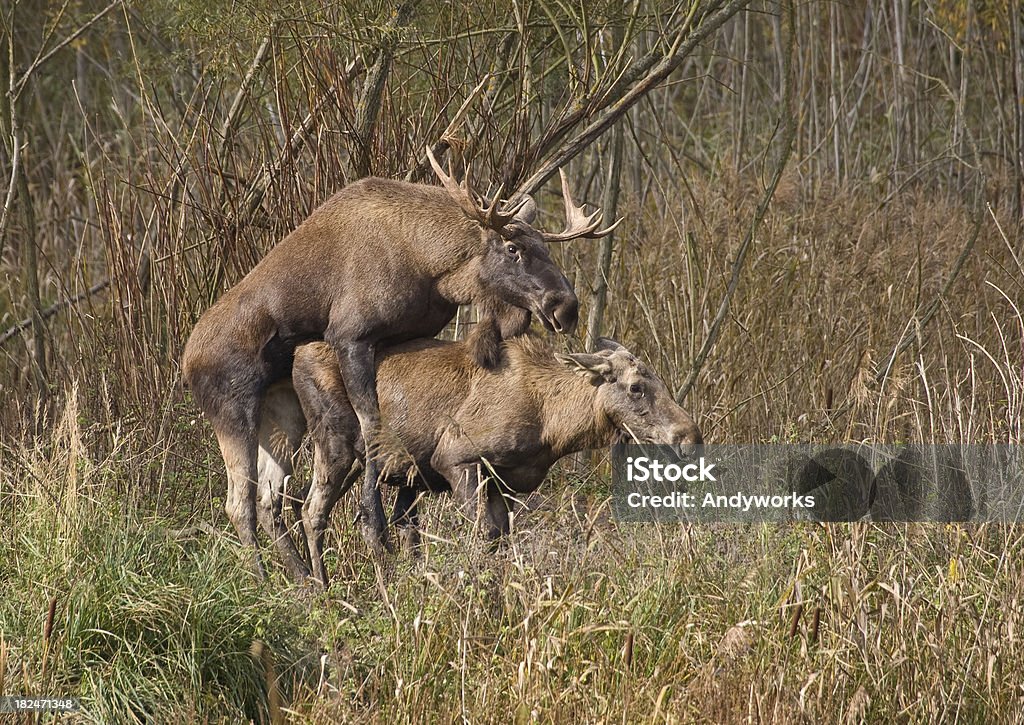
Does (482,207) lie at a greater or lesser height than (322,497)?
greater

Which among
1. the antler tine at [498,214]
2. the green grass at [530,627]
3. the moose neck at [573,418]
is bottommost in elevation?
the green grass at [530,627]

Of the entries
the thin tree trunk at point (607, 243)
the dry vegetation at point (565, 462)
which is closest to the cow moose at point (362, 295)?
the dry vegetation at point (565, 462)

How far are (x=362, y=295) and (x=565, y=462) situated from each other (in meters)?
2.72

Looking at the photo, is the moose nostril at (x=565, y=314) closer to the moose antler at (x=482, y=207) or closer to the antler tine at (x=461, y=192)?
the moose antler at (x=482, y=207)

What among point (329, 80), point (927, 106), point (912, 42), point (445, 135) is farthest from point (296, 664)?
point (912, 42)

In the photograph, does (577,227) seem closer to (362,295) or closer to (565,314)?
(565,314)

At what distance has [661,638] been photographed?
5.11 metres

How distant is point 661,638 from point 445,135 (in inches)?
94.9

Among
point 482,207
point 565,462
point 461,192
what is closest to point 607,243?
point 565,462

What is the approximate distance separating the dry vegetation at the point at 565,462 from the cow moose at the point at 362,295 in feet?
1.68

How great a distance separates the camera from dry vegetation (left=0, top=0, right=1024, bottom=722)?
473 centimetres

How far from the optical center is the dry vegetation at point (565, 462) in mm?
4730

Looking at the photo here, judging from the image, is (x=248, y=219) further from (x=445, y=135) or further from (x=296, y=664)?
(x=296, y=664)

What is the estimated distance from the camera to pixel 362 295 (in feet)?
18.7
